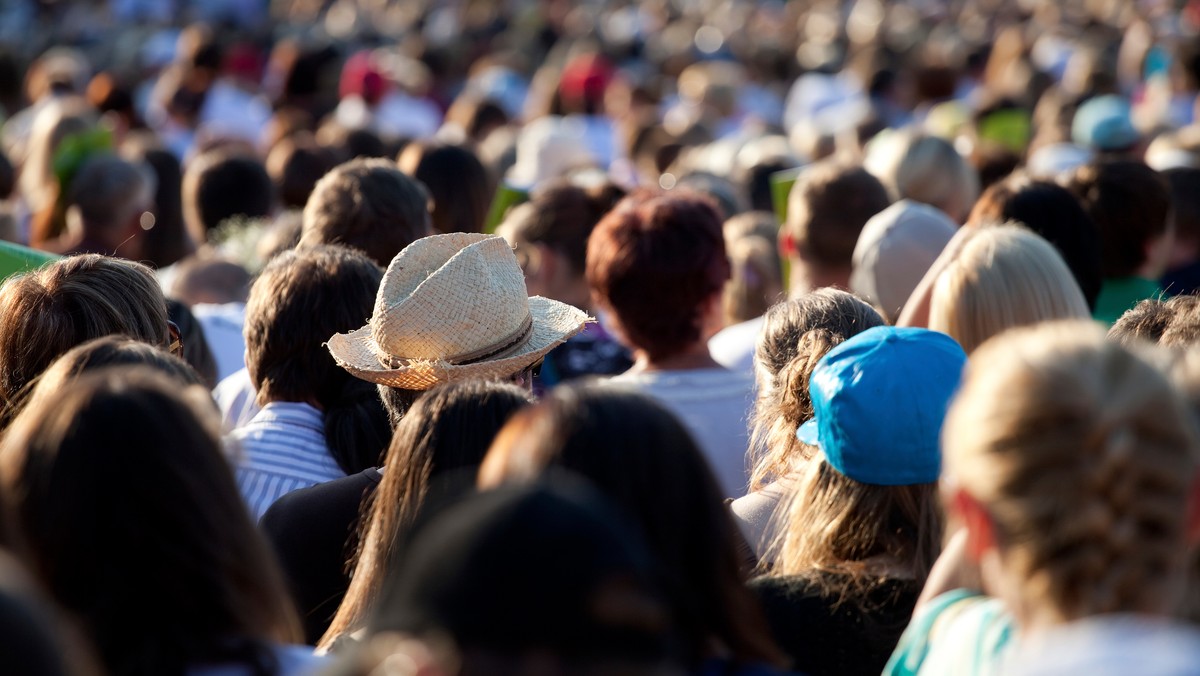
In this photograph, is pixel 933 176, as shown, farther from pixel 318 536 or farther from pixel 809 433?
pixel 318 536

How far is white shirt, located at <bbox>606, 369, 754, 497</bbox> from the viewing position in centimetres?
374

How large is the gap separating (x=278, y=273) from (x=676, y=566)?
185 centimetres

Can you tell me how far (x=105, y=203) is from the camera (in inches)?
236

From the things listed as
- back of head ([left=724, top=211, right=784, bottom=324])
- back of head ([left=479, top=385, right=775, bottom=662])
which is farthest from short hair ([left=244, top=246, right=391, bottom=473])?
back of head ([left=724, top=211, right=784, bottom=324])

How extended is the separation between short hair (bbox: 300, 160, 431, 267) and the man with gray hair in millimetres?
1763

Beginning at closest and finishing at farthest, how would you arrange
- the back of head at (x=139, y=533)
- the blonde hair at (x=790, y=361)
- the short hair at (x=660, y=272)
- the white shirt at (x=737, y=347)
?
the back of head at (x=139, y=533)
the blonde hair at (x=790, y=361)
the short hair at (x=660, y=272)
the white shirt at (x=737, y=347)

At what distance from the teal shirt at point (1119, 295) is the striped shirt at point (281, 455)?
2600 millimetres

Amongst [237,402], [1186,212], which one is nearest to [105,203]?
[237,402]

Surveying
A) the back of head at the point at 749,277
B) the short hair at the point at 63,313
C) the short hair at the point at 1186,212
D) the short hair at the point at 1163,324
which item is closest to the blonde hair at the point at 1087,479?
the short hair at the point at 1163,324

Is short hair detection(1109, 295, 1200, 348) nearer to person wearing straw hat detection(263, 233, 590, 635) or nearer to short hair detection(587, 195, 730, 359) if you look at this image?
short hair detection(587, 195, 730, 359)

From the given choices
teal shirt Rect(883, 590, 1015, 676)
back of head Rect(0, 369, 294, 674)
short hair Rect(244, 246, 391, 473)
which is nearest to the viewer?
back of head Rect(0, 369, 294, 674)

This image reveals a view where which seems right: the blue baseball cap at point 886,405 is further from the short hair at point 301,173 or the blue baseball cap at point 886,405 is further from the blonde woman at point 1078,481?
A: the short hair at point 301,173

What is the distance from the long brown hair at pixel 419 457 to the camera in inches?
95.5

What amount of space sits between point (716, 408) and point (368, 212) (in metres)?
1.34
